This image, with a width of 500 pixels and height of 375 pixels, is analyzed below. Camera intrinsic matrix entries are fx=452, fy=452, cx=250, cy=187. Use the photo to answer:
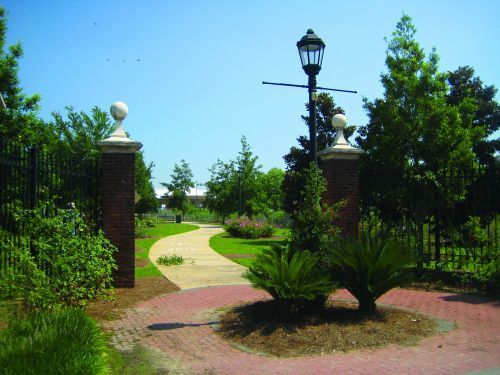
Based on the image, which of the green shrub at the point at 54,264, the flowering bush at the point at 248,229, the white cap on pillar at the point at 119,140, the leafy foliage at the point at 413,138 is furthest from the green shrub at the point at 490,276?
the flowering bush at the point at 248,229

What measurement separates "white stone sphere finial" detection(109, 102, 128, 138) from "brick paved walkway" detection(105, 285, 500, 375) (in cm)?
341

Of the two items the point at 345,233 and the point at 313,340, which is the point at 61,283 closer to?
the point at 313,340

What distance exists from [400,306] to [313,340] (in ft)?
9.27

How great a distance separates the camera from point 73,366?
155 inches

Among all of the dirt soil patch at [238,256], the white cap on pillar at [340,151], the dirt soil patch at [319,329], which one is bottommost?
the dirt soil patch at [238,256]

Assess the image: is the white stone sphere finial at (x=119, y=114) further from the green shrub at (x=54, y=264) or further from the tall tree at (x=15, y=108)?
the tall tree at (x=15, y=108)

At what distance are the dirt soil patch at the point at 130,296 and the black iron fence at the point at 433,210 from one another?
4521 millimetres

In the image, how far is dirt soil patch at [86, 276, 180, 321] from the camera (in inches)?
281

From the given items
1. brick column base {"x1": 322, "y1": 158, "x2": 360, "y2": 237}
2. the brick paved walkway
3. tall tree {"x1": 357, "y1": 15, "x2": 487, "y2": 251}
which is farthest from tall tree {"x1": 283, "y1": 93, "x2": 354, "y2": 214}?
the brick paved walkway

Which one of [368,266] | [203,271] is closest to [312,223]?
[368,266]

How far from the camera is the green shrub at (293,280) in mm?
6062

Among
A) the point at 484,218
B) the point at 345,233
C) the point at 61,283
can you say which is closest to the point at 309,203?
the point at 345,233

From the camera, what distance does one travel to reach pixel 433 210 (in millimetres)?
11062

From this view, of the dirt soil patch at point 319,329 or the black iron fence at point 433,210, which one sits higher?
the black iron fence at point 433,210
